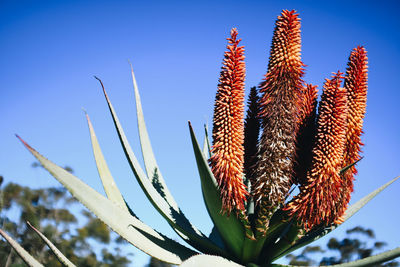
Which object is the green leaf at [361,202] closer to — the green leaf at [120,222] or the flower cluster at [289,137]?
the flower cluster at [289,137]

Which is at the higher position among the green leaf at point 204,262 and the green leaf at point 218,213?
the green leaf at point 218,213

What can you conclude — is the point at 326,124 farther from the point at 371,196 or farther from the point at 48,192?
the point at 48,192

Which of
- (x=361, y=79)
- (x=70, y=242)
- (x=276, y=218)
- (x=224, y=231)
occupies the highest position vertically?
(x=361, y=79)

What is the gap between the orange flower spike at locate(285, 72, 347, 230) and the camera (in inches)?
123

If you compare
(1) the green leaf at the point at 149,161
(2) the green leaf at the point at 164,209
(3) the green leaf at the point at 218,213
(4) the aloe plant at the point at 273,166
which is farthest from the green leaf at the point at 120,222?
(1) the green leaf at the point at 149,161

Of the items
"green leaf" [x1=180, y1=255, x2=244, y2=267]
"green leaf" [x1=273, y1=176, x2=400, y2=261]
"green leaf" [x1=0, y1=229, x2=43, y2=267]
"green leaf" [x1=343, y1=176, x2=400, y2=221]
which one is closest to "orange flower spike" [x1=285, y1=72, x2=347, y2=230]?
"green leaf" [x1=273, y1=176, x2=400, y2=261]

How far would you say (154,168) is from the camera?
4523mm

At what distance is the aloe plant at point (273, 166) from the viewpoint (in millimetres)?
3141

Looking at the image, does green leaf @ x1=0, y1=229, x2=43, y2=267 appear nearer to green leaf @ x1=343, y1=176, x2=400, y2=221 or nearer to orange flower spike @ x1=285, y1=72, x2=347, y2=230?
orange flower spike @ x1=285, y1=72, x2=347, y2=230

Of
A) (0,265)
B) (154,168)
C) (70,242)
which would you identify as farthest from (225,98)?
(70,242)

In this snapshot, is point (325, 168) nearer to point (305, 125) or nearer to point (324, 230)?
point (305, 125)

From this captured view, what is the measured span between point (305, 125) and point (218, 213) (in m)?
0.99

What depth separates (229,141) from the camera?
124 inches

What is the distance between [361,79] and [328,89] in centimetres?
35
